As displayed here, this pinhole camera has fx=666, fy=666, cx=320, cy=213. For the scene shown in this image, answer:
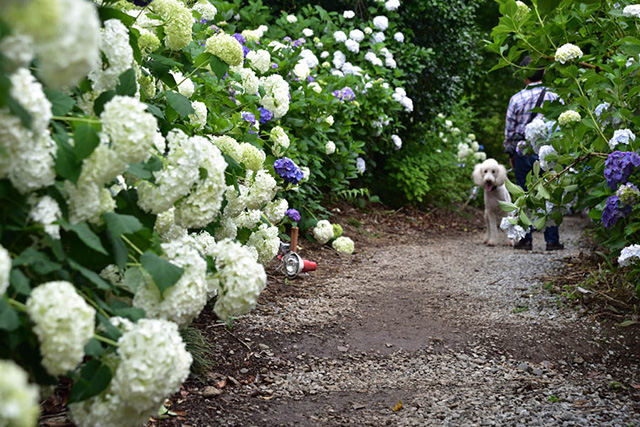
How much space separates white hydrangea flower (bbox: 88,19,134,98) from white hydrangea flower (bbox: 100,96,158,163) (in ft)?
0.76

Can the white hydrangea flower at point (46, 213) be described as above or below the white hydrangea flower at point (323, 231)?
above

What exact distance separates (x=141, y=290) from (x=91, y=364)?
235 millimetres

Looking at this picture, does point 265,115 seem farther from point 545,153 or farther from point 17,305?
point 17,305

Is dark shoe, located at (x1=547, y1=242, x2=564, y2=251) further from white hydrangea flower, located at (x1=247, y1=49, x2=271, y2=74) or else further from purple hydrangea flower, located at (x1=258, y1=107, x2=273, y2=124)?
white hydrangea flower, located at (x1=247, y1=49, x2=271, y2=74)

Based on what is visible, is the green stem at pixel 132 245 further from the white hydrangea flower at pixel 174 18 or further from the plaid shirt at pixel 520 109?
the plaid shirt at pixel 520 109

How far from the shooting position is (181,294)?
159 centimetres

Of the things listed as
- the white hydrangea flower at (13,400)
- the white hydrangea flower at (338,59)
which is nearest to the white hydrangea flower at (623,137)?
the white hydrangea flower at (13,400)

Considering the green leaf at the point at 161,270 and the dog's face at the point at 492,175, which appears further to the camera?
the dog's face at the point at 492,175

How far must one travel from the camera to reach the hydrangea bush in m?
3.25

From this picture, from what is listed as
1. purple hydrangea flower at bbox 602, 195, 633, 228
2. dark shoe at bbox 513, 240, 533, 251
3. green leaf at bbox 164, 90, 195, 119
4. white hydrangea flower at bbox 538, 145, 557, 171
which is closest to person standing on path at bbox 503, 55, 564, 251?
dark shoe at bbox 513, 240, 533, 251

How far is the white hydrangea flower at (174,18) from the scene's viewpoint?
2414 mm

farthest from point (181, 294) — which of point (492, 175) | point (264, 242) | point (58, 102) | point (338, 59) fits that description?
point (492, 175)

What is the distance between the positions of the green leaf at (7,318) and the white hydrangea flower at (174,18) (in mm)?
1473

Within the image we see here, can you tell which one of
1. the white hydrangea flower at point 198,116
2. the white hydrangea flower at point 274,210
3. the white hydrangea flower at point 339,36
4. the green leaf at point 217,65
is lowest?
the white hydrangea flower at point 274,210
